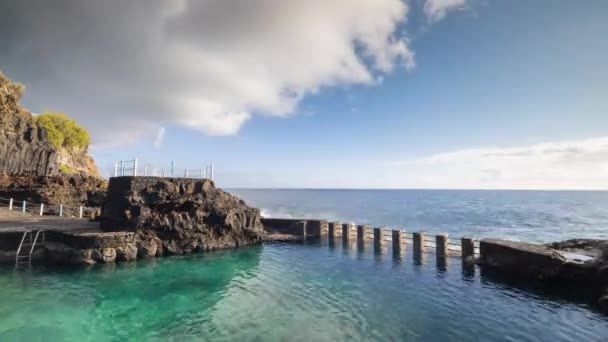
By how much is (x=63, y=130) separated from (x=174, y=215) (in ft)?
234

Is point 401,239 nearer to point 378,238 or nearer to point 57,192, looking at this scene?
point 378,238

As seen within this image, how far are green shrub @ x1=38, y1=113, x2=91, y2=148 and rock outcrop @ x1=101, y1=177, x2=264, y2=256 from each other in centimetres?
6328

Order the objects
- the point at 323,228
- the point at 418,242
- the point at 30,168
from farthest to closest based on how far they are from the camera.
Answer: the point at 30,168, the point at 323,228, the point at 418,242

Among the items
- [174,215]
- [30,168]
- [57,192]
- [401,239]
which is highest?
[30,168]

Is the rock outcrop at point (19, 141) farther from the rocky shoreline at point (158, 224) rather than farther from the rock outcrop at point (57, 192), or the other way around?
the rocky shoreline at point (158, 224)

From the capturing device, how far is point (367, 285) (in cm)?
1742

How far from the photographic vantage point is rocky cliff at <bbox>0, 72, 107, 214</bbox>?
34.2 m

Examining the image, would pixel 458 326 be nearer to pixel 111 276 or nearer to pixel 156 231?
pixel 111 276

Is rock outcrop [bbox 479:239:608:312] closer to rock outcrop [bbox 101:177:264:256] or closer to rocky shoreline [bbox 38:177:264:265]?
rocky shoreline [bbox 38:177:264:265]

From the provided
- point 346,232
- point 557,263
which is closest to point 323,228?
point 346,232

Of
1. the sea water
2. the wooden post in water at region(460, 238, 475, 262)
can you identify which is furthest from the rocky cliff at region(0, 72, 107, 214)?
the wooden post in water at region(460, 238, 475, 262)

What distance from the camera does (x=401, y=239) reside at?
1057 inches

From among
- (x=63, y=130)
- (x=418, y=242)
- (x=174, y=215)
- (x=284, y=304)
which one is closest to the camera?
(x=284, y=304)

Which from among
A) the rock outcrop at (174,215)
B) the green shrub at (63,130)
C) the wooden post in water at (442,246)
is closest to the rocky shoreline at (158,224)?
the rock outcrop at (174,215)
